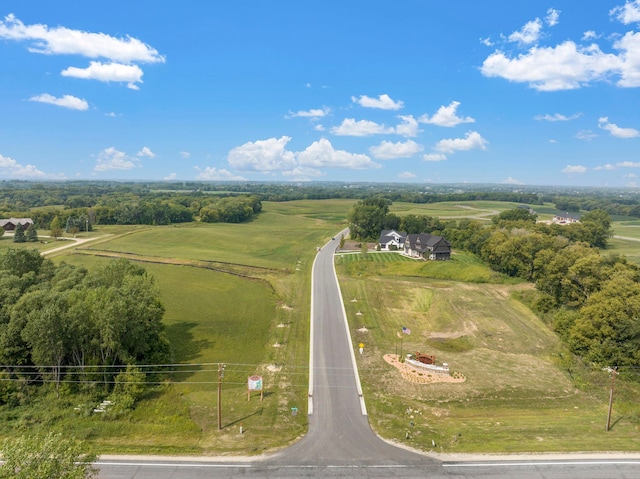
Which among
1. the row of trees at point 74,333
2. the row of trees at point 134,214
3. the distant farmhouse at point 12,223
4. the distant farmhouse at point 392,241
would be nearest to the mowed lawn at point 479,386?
the row of trees at point 74,333

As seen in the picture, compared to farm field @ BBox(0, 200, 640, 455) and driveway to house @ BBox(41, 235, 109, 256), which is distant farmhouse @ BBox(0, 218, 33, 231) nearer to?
driveway to house @ BBox(41, 235, 109, 256)

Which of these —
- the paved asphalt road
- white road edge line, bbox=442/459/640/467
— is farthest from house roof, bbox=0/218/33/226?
white road edge line, bbox=442/459/640/467

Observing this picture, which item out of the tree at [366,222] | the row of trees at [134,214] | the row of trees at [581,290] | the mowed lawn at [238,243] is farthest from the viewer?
the row of trees at [134,214]

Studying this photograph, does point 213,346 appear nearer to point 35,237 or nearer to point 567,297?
point 567,297

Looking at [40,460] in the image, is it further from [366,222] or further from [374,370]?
[366,222]

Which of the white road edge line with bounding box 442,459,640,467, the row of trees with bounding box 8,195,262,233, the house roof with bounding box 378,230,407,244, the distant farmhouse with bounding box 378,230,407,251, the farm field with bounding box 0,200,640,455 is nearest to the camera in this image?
the white road edge line with bounding box 442,459,640,467

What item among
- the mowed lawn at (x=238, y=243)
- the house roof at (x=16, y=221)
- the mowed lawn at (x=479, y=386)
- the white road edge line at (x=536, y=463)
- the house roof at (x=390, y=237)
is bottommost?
the white road edge line at (x=536, y=463)

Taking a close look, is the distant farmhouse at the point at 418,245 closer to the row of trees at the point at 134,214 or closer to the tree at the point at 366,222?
the tree at the point at 366,222
